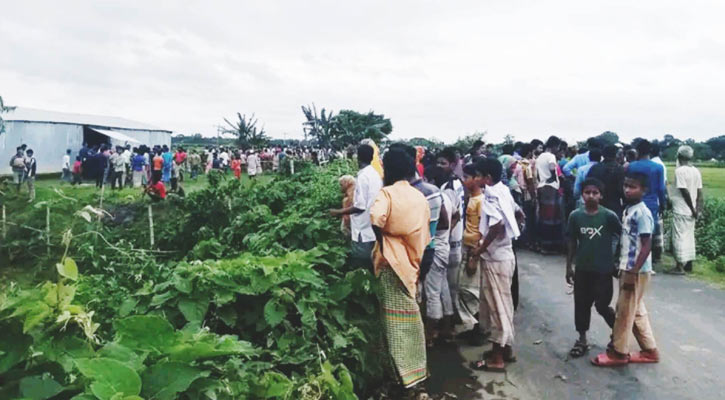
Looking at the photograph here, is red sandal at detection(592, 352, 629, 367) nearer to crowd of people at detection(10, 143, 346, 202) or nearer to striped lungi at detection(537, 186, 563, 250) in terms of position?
striped lungi at detection(537, 186, 563, 250)

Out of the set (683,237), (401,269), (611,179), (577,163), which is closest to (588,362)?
(401,269)

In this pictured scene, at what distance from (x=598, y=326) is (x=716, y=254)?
195 inches

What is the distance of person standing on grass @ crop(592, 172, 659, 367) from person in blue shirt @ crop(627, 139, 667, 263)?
304 cm

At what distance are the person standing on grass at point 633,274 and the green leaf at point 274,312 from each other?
3096 millimetres

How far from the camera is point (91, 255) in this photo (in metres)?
5.64

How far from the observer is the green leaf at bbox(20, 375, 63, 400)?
159 cm

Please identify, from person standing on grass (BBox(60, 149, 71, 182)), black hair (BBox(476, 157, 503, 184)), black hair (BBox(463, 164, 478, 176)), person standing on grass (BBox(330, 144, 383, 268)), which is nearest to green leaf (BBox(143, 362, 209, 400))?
person standing on grass (BBox(330, 144, 383, 268))

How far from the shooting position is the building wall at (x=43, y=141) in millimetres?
23969

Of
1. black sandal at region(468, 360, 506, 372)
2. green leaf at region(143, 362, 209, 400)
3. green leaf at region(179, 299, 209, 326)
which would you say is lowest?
black sandal at region(468, 360, 506, 372)

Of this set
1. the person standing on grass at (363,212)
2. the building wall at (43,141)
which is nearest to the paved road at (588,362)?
the person standing on grass at (363,212)

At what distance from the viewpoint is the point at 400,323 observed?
14.3 feet

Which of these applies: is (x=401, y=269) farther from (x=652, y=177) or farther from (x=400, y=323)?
(x=652, y=177)

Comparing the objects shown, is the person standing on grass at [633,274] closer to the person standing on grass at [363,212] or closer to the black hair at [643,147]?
the person standing on grass at [363,212]

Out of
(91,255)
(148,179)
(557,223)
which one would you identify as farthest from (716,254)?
(148,179)
